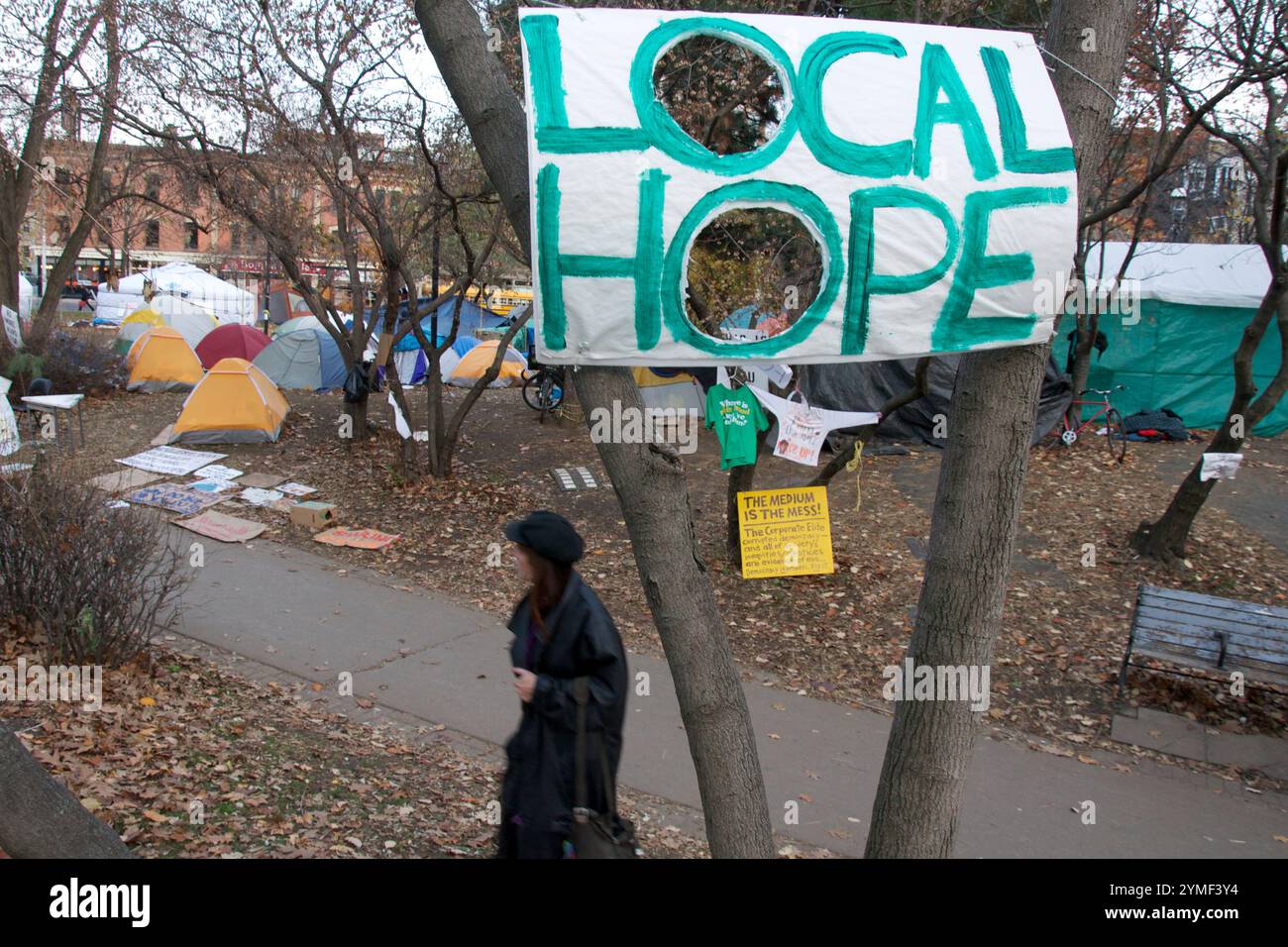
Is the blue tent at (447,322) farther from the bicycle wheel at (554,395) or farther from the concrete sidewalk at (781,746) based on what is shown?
the concrete sidewalk at (781,746)

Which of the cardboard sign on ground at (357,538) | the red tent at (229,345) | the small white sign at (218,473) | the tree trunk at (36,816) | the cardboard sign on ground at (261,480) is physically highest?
the red tent at (229,345)

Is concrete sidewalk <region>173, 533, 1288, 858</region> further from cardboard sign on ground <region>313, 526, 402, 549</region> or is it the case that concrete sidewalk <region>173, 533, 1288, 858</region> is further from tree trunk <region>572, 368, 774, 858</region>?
tree trunk <region>572, 368, 774, 858</region>

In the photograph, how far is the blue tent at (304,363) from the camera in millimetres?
19547

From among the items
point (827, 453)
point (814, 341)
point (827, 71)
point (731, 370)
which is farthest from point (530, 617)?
point (827, 453)

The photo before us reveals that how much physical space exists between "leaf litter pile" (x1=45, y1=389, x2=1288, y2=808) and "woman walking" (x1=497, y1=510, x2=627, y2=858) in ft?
14.2

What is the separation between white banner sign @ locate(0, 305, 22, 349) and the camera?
16.4 metres

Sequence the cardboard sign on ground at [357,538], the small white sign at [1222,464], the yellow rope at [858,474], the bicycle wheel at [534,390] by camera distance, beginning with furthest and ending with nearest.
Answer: the bicycle wheel at [534,390]
the cardboard sign on ground at [357,538]
the yellow rope at [858,474]
the small white sign at [1222,464]

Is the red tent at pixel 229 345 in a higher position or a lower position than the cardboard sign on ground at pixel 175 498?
higher

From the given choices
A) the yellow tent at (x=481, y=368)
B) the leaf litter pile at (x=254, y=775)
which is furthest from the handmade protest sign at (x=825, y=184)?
the yellow tent at (x=481, y=368)

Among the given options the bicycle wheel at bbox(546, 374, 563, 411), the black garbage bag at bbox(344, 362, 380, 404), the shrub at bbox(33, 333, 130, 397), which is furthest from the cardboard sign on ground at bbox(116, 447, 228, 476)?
the shrub at bbox(33, 333, 130, 397)

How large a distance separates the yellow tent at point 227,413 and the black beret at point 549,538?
11.3 meters

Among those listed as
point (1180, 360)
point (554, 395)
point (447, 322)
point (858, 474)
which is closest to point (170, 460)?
point (554, 395)

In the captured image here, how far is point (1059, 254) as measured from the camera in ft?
9.06

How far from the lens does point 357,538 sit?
392 inches
